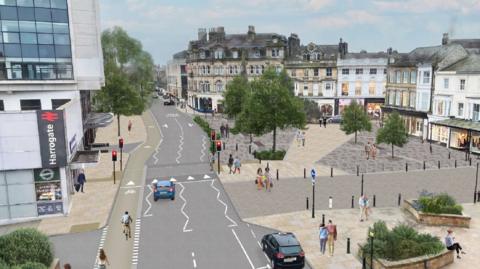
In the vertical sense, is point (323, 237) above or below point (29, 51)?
below

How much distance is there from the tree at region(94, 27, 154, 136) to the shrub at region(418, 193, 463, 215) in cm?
4288

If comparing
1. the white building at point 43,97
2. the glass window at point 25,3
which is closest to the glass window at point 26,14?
the white building at point 43,97

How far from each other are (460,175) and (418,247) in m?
18.8

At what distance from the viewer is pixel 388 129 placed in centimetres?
3972

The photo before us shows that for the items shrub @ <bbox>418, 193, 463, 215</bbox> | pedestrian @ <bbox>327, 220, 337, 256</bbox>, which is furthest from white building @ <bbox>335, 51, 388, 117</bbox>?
pedestrian @ <bbox>327, 220, 337, 256</bbox>

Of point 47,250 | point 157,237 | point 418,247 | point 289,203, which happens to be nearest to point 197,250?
point 157,237

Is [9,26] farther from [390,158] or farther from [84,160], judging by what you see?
[390,158]

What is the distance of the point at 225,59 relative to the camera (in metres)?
82.1

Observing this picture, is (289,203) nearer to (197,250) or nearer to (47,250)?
(197,250)

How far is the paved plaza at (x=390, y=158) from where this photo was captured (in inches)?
1412

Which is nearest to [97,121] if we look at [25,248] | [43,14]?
[43,14]

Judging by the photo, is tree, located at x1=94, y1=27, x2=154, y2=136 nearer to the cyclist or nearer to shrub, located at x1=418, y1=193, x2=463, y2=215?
the cyclist

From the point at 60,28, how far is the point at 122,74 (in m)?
37.4

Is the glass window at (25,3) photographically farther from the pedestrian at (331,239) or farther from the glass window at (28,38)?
the pedestrian at (331,239)
